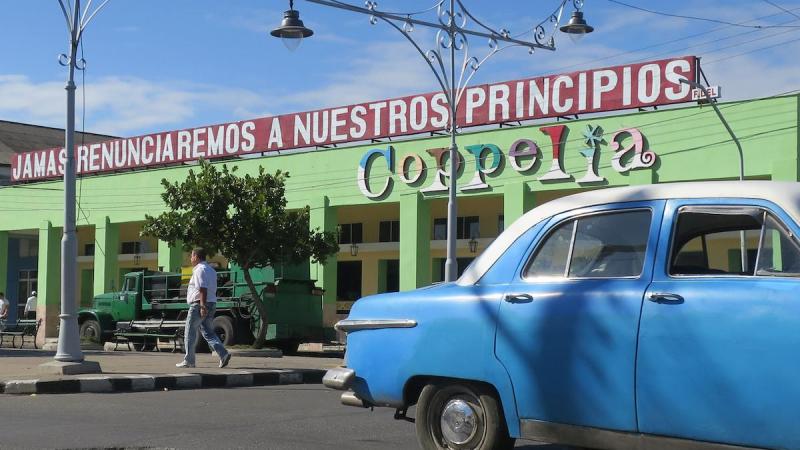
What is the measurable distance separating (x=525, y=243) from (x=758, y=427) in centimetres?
182

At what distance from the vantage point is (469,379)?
6156 millimetres

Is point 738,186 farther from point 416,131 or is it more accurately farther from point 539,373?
point 416,131

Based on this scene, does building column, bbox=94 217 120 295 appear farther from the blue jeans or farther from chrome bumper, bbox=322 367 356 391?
chrome bumper, bbox=322 367 356 391

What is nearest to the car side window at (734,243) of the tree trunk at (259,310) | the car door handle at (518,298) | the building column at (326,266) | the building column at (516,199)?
the car door handle at (518,298)

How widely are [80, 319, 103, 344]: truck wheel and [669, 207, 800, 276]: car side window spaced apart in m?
25.6

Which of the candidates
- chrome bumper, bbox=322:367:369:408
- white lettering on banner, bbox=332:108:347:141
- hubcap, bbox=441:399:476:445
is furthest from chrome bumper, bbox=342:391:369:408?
white lettering on banner, bbox=332:108:347:141

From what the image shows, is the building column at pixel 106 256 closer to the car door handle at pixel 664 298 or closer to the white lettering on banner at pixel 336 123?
the white lettering on banner at pixel 336 123

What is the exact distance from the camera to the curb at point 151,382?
12117 mm

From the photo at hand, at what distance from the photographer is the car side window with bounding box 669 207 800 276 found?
5.12m

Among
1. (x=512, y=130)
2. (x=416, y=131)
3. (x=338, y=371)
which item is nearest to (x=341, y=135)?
(x=416, y=131)

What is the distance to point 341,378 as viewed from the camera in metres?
6.94

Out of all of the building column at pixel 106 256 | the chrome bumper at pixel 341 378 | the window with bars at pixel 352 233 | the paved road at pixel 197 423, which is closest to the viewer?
the chrome bumper at pixel 341 378

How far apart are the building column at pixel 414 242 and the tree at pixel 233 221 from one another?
813cm

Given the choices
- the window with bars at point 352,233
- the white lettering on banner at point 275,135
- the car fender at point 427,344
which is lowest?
the car fender at point 427,344
